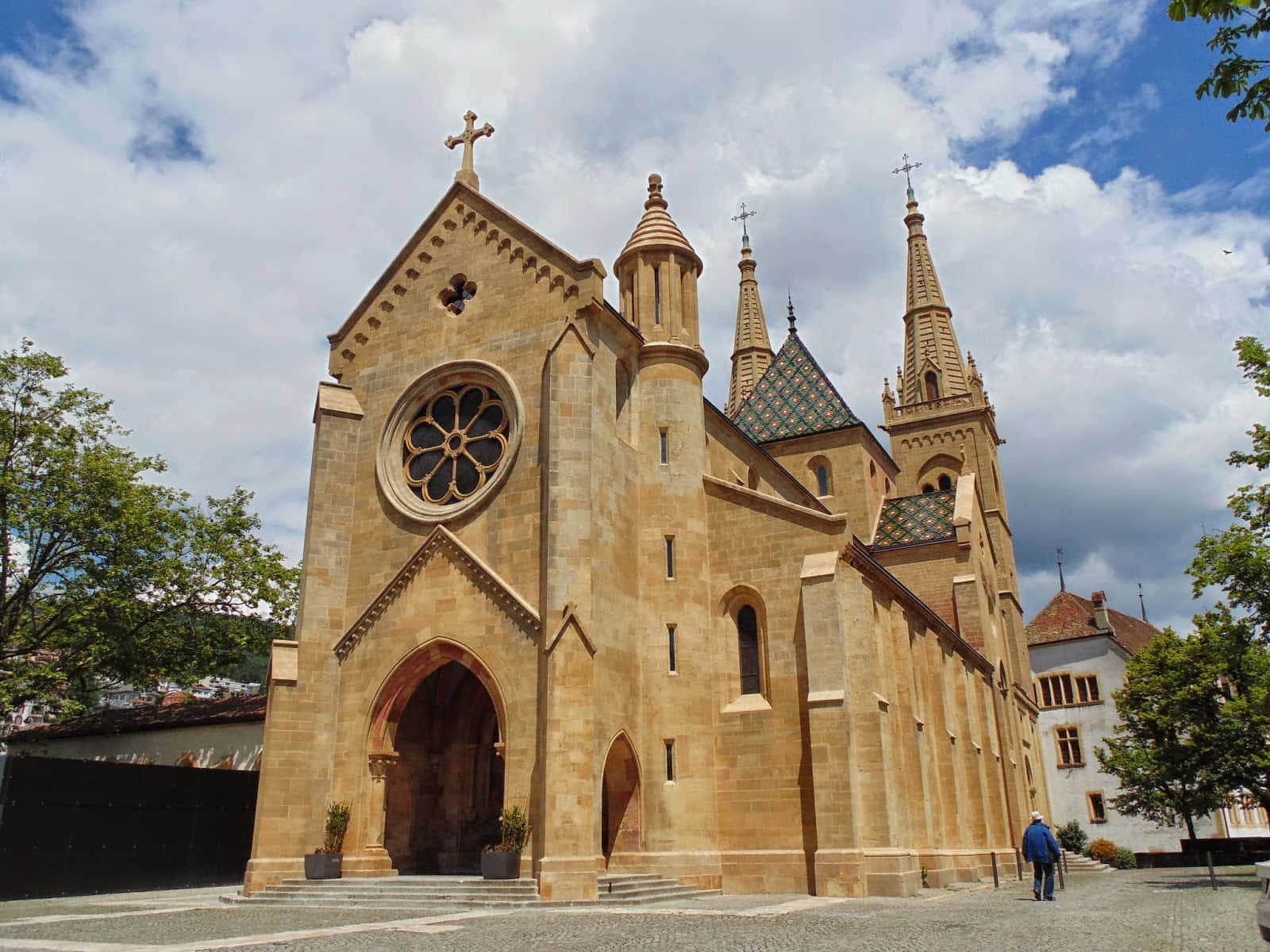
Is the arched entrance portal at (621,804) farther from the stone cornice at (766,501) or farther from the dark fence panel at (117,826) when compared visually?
the dark fence panel at (117,826)

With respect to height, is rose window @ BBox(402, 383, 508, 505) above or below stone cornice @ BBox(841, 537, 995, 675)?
above

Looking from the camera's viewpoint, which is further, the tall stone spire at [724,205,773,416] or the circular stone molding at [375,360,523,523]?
the tall stone spire at [724,205,773,416]

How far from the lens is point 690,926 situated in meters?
13.1

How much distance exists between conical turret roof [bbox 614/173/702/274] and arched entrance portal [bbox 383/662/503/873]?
11552 mm

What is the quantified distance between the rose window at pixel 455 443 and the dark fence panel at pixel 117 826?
905 cm

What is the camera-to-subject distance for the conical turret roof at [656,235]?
25312 millimetres

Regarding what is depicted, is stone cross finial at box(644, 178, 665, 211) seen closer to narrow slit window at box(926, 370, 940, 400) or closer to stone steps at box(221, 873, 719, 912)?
stone steps at box(221, 873, 719, 912)

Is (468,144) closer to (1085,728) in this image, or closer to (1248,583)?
(1248,583)

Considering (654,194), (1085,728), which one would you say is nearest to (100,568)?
(654,194)

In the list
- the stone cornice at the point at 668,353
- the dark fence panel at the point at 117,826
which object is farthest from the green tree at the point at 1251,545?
the dark fence panel at the point at 117,826

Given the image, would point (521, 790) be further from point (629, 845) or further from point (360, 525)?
point (360, 525)

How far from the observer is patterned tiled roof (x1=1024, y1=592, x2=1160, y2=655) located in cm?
5100

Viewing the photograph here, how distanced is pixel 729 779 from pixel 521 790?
4829 millimetres

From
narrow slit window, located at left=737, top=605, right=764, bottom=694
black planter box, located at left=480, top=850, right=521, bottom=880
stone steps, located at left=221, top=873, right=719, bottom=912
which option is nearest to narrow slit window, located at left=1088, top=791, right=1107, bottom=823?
narrow slit window, located at left=737, top=605, right=764, bottom=694
